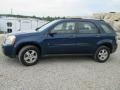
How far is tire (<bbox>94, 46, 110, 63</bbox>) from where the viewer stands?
27.0ft

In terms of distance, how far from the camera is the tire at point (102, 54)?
824 cm

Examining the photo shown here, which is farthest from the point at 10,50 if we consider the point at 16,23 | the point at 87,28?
the point at 16,23

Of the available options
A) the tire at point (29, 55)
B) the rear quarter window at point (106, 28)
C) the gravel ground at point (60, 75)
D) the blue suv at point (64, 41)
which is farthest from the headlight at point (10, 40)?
the rear quarter window at point (106, 28)

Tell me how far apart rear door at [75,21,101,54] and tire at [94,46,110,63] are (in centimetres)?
26

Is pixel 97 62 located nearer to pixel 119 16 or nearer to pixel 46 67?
pixel 46 67

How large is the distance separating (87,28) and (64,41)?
112 centimetres

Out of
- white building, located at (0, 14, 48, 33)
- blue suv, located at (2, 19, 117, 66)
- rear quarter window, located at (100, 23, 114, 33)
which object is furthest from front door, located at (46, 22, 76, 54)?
white building, located at (0, 14, 48, 33)

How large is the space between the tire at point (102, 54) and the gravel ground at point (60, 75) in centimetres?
20

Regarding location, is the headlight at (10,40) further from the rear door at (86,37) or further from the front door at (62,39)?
the rear door at (86,37)

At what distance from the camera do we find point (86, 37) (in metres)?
8.00

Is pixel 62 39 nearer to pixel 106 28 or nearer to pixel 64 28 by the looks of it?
pixel 64 28

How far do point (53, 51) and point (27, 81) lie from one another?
2.13 m

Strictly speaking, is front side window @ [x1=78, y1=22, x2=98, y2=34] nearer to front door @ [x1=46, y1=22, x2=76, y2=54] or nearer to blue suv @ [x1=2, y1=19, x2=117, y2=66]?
blue suv @ [x1=2, y1=19, x2=117, y2=66]

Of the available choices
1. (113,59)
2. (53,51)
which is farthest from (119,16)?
(53,51)
